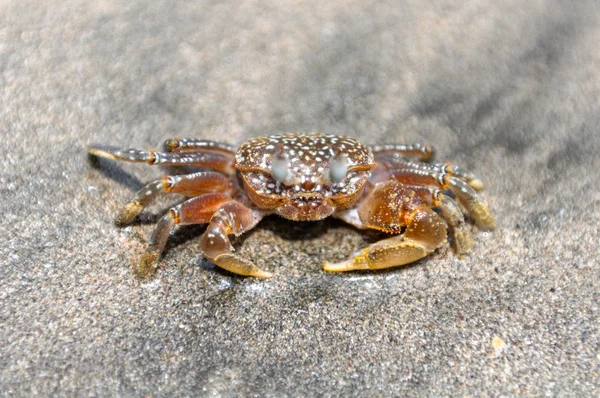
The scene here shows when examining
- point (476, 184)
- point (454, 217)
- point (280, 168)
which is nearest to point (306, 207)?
point (280, 168)

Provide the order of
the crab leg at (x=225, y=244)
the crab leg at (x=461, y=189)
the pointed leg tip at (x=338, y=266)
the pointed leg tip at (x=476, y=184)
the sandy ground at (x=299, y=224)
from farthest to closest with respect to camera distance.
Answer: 1. the pointed leg tip at (x=476, y=184)
2. the crab leg at (x=461, y=189)
3. the pointed leg tip at (x=338, y=266)
4. the crab leg at (x=225, y=244)
5. the sandy ground at (x=299, y=224)

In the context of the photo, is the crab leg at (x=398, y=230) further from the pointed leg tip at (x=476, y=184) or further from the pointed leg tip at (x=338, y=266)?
the pointed leg tip at (x=476, y=184)

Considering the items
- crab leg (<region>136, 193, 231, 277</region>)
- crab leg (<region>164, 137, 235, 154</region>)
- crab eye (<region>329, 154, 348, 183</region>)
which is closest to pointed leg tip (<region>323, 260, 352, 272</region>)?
crab eye (<region>329, 154, 348, 183</region>)

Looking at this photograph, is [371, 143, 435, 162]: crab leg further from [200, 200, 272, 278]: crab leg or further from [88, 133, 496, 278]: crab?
[200, 200, 272, 278]: crab leg

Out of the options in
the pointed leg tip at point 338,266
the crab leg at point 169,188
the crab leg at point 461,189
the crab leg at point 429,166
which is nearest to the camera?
the pointed leg tip at point 338,266

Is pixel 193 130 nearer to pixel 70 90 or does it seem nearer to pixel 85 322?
pixel 70 90

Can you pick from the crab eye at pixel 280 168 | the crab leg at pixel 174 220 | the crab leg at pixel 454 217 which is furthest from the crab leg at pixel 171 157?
the crab leg at pixel 454 217
